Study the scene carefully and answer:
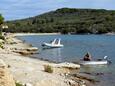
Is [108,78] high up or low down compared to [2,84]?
down

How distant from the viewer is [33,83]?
2148 centimetres

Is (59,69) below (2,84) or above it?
below

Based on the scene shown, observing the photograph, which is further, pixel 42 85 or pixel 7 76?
pixel 42 85

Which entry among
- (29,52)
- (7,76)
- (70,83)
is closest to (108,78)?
(70,83)

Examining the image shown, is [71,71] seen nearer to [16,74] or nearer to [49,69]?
[49,69]

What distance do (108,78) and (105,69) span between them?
854cm

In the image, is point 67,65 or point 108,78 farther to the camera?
point 67,65

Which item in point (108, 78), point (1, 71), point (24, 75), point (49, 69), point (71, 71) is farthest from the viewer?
point (71, 71)

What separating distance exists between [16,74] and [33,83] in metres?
3.61

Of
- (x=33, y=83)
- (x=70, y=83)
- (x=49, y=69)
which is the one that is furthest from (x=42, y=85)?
(x=49, y=69)

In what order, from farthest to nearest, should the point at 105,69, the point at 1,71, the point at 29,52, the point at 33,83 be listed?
1. the point at 29,52
2. the point at 105,69
3. the point at 33,83
4. the point at 1,71

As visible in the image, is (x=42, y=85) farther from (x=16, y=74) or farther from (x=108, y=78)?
(x=108, y=78)

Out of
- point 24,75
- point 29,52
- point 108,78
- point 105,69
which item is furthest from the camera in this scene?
point 29,52

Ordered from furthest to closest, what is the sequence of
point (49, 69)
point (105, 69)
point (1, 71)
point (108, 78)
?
1. point (105, 69)
2. point (108, 78)
3. point (49, 69)
4. point (1, 71)
